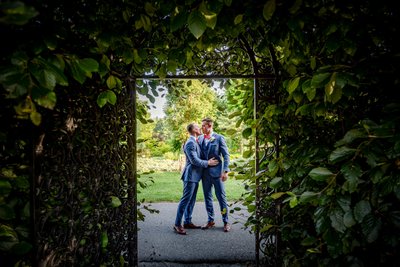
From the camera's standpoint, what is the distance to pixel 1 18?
0.70m

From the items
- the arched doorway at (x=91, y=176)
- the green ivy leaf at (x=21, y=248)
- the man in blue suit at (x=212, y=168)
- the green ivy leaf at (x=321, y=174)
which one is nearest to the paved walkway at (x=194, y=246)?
the man in blue suit at (x=212, y=168)

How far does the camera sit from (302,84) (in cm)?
146

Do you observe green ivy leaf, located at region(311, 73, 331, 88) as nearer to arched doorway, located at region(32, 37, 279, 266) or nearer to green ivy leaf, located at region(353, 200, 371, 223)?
green ivy leaf, located at region(353, 200, 371, 223)

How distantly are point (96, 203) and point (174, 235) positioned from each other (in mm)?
3151

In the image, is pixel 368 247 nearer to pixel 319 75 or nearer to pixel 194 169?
pixel 319 75

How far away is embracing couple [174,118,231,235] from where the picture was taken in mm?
4973

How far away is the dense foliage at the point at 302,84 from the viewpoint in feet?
3.34

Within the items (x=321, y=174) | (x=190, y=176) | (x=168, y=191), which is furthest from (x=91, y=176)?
(x=168, y=191)

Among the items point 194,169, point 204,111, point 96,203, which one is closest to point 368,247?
point 96,203


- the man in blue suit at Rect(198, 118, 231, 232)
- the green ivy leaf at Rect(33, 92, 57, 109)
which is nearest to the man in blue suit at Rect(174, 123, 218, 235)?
the man in blue suit at Rect(198, 118, 231, 232)

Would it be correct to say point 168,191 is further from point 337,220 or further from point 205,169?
point 337,220

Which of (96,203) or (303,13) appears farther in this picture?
(96,203)

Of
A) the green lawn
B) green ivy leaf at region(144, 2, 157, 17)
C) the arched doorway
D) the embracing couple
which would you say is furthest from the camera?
the green lawn

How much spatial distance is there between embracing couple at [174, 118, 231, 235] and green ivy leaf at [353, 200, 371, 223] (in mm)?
3775
